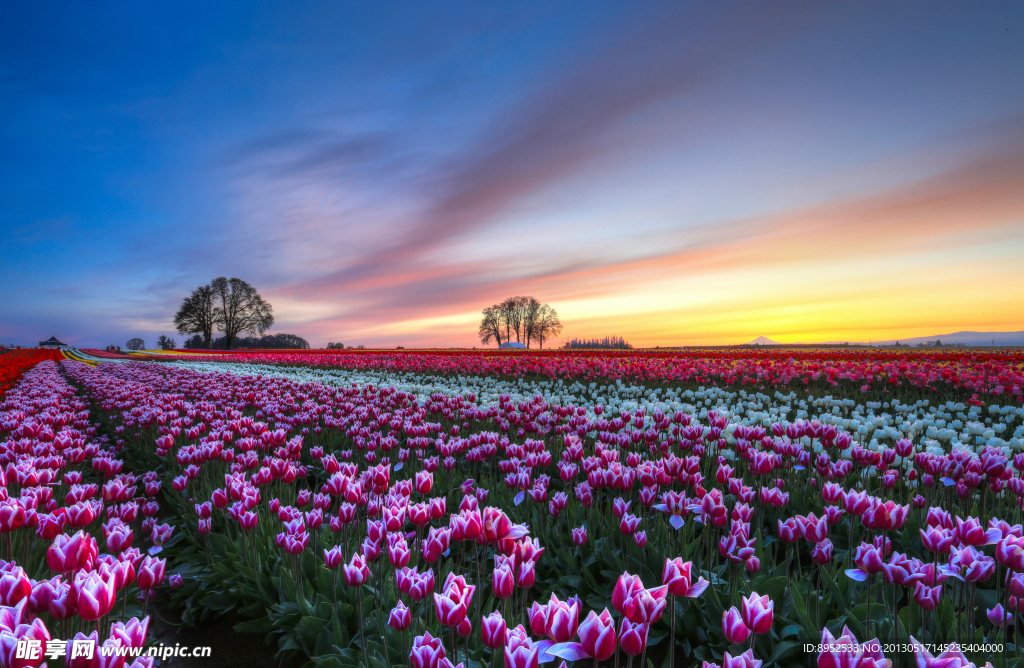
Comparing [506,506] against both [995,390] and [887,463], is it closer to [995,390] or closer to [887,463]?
[887,463]

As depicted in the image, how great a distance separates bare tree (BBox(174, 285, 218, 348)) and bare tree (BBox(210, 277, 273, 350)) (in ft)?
3.25

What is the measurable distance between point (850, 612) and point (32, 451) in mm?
7361

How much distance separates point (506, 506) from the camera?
4.29m

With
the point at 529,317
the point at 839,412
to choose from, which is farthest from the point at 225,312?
the point at 839,412

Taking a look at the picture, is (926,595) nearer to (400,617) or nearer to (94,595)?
(400,617)

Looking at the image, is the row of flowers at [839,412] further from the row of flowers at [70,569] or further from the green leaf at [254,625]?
the row of flowers at [70,569]

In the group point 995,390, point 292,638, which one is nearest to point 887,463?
point 292,638

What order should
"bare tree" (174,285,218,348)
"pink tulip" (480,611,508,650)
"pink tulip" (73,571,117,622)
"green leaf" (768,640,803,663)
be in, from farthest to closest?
"bare tree" (174,285,218,348), "green leaf" (768,640,803,663), "pink tulip" (73,571,117,622), "pink tulip" (480,611,508,650)

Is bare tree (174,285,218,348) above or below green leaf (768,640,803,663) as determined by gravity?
above

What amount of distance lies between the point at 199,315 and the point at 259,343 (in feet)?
60.9

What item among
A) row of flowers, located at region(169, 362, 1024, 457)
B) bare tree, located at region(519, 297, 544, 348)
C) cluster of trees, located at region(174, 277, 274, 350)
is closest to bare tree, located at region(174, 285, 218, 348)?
cluster of trees, located at region(174, 277, 274, 350)

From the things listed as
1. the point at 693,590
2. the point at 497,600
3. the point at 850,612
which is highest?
the point at 693,590

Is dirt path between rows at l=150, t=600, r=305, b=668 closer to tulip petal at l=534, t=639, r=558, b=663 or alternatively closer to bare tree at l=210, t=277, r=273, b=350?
tulip petal at l=534, t=639, r=558, b=663

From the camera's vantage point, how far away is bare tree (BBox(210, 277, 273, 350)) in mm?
78812
